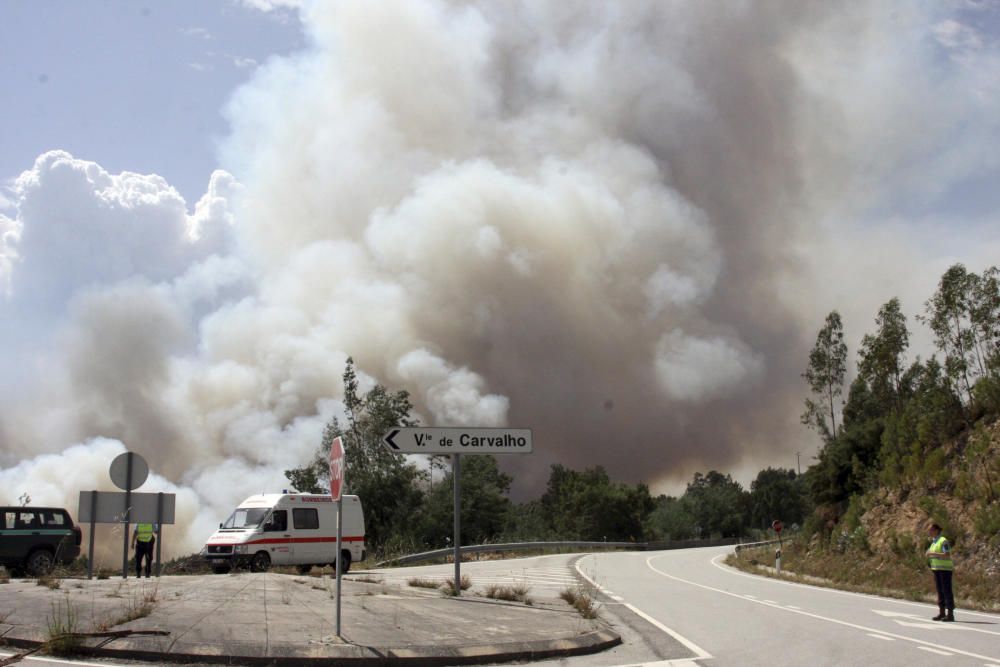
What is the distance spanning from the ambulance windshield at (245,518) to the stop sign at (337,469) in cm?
1337

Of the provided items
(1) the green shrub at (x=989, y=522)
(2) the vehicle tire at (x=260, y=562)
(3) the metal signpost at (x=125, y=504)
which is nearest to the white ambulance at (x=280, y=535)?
(2) the vehicle tire at (x=260, y=562)

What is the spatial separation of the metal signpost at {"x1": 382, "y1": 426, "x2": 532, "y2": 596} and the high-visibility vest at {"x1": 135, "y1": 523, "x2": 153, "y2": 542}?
9.57 m

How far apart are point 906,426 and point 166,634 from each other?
29502 millimetres

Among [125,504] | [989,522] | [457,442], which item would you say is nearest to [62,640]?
[457,442]

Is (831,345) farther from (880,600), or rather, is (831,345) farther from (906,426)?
(880,600)

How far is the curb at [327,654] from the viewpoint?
26.7 ft

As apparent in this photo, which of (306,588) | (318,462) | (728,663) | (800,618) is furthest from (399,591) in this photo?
(318,462)

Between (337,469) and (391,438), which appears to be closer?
(337,469)

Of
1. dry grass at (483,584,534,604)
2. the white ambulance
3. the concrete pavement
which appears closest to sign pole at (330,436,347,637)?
the concrete pavement

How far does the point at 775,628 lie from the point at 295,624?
6631mm

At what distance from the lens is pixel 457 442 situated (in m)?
14.6

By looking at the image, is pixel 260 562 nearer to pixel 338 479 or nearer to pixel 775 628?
pixel 338 479

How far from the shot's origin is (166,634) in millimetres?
8914

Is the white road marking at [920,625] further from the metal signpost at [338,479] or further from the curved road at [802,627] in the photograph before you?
the metal signpost at [338,479]
